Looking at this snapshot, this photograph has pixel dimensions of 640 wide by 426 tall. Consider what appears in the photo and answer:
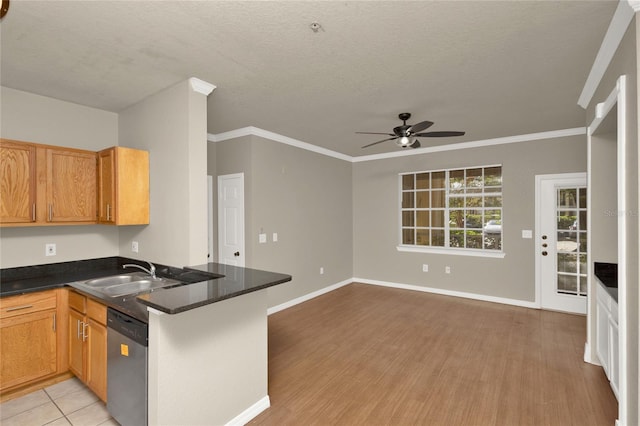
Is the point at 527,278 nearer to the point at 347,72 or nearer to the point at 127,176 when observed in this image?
the point at 347,72

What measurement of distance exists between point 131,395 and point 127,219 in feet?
5.05

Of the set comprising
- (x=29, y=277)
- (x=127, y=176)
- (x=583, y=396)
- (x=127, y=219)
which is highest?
(x=127, y=176)

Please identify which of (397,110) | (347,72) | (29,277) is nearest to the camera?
(347,72)

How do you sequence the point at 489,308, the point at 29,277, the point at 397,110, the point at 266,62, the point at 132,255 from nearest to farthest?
the point at 266,62
the point at 29,277
the point at 132,255
the point at 397,110
the point at 489,308

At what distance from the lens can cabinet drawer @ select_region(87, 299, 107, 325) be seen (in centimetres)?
217

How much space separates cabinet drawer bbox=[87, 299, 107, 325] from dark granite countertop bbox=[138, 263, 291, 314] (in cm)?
63

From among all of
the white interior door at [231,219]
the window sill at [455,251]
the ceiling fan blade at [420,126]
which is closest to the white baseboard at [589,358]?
the window sill at [455,251]

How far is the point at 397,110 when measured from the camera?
11.5 ft

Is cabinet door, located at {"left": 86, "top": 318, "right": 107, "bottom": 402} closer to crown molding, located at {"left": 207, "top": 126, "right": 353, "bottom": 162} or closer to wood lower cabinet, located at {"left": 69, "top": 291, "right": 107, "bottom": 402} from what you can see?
wood lower cabinet, located at {"left": 69, "top": 291, "right": 107, "bottom": 402}

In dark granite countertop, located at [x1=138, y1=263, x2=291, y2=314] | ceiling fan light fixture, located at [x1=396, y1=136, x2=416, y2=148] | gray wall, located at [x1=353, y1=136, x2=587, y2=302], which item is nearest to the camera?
dark granite countertop, located at [x1=138, y1=263, x2=291, y2=314]

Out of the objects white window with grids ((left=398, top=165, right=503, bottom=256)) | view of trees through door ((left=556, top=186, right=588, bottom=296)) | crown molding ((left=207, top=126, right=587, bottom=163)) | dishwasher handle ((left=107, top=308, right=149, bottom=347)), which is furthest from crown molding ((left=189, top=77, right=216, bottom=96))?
view of trees through door ((left=556, top=186, right=588, bottom=296))

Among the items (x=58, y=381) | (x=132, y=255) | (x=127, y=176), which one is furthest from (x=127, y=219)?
(x=58, y=381)

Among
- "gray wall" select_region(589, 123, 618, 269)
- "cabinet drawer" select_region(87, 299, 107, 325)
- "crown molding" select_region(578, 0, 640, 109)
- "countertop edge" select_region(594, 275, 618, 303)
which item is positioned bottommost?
"cabinet drawer" select_region(87, 299, 107, 325)

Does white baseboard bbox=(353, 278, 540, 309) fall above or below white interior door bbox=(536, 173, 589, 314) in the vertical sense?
below
